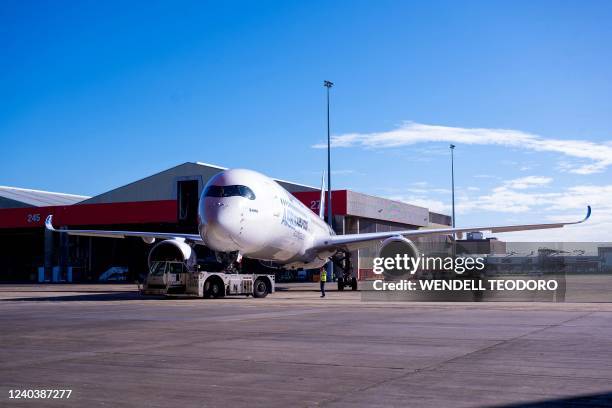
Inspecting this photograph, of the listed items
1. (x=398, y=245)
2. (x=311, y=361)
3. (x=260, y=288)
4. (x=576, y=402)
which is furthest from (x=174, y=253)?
(x=576, y=402)

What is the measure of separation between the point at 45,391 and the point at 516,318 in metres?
12.6

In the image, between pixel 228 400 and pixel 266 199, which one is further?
pixel 266 199

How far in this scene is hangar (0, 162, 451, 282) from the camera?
6078cm

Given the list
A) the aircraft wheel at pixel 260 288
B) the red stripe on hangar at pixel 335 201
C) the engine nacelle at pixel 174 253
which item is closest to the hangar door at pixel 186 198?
the red stripe on hangar at pixel 335 201

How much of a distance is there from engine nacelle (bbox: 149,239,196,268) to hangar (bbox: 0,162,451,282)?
69.1ft

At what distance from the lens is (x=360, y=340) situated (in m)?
12.0

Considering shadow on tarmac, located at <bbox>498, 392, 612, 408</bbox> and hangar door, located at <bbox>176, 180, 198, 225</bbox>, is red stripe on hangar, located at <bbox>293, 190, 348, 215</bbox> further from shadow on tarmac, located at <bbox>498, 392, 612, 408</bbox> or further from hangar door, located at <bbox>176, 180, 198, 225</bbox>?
shadow on tarmac, located at <bbox>498, 392, 612, 408</bbox>

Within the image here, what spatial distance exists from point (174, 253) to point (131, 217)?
33.8m

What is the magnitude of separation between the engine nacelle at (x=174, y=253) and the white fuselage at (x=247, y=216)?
113 inches

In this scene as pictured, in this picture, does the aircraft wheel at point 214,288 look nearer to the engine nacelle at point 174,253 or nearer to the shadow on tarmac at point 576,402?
the engine nacelle at point 174,253

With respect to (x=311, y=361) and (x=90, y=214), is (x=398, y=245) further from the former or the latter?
(x=90, y=214)

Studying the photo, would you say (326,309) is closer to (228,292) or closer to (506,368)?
(228,292)

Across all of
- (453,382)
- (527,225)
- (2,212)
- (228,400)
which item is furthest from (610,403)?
(2,212)

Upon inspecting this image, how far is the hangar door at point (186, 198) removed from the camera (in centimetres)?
5134
